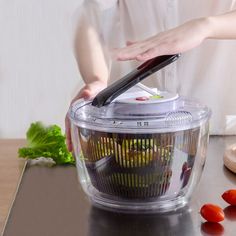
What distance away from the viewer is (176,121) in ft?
3.10


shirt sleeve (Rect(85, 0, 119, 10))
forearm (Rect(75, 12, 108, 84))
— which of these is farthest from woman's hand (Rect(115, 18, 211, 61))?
shirt sleeve (Rect(85, 0, 119, 10))

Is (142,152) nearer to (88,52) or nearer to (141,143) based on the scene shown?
(141,143)

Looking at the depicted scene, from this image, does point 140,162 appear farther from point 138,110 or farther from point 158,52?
point 158,52

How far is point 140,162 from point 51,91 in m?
1.23

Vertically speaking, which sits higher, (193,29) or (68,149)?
(193,29)

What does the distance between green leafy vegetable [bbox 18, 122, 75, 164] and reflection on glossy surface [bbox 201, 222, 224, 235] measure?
39cm

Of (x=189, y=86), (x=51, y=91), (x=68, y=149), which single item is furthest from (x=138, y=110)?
(x=51, y=91)

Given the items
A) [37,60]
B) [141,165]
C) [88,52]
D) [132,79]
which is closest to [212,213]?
[141,165]

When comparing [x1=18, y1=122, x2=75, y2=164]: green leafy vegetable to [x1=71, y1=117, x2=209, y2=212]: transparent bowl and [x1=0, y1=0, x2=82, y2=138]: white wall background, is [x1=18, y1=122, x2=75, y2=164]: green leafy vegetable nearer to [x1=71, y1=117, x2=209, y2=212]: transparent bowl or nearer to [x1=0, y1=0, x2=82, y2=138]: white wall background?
[x1=71, y1=117, x2=209, y2=212]: transparent bowl

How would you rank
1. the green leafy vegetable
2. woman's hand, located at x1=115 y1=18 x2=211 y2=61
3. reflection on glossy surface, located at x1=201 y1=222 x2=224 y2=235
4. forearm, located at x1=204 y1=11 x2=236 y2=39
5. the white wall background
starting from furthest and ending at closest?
the white wall background, the green leafy vegetable, forearm, located at x1=204 y1=11 x2=236 y2=39, woman's hand, located at x1=115 y1=18 x2=211 y2=61, reflection on glossy surface, located at x1=201 y1=222 x2=224 y2=235

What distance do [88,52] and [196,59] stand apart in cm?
30

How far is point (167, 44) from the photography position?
101 centimetres

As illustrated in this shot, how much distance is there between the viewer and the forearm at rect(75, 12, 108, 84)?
4.80 ft

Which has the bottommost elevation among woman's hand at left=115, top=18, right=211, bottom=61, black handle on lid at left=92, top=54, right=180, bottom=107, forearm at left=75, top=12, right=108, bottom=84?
forearm at left=75, top=12, right=108, bottom=84
